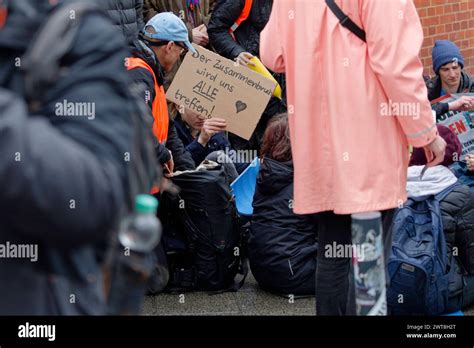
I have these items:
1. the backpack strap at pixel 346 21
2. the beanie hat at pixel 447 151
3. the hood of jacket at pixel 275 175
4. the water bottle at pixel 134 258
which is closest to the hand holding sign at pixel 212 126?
the hood of jacket at pixel 275 175

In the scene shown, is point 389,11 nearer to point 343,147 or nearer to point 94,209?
point 343,147

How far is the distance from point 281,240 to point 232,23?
2.25 m

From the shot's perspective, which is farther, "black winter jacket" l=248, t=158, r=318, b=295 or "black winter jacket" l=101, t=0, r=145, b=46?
"black winter jacket" l=101, t=0, r=145, b=46

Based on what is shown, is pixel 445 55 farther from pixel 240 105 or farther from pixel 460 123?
pixel 240 105

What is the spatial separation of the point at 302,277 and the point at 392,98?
2.05 m

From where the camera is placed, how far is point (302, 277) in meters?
5.71

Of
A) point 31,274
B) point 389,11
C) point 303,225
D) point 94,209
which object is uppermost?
point 389,11

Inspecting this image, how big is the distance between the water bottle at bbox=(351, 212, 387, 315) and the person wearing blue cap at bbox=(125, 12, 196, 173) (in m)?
1.97

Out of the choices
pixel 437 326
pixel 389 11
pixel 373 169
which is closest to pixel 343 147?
pixel 373 169

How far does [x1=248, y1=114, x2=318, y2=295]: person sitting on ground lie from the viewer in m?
5.72

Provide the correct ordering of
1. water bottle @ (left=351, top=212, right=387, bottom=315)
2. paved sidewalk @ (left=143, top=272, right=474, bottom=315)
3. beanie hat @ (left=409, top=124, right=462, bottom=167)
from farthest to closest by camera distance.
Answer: beanie hat @ (left=409, top=124, right=462, bottom=167)
paved sidewalk @ (left=143, top=272, right=474, bottom=315)
water bottle @ (left=351, top=212, right=387, bottom=315)

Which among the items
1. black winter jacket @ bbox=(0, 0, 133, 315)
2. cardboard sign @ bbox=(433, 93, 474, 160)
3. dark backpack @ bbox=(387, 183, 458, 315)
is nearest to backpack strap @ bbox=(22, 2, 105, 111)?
black winter jacket @ bbox=(0, 0, 133, 315)

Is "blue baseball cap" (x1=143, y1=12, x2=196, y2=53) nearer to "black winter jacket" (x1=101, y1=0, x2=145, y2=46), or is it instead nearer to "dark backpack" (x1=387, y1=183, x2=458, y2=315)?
"black winter jacket" (x1=101, y1=0, x2=145, y2=46)

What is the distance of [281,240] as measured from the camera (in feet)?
19.0
